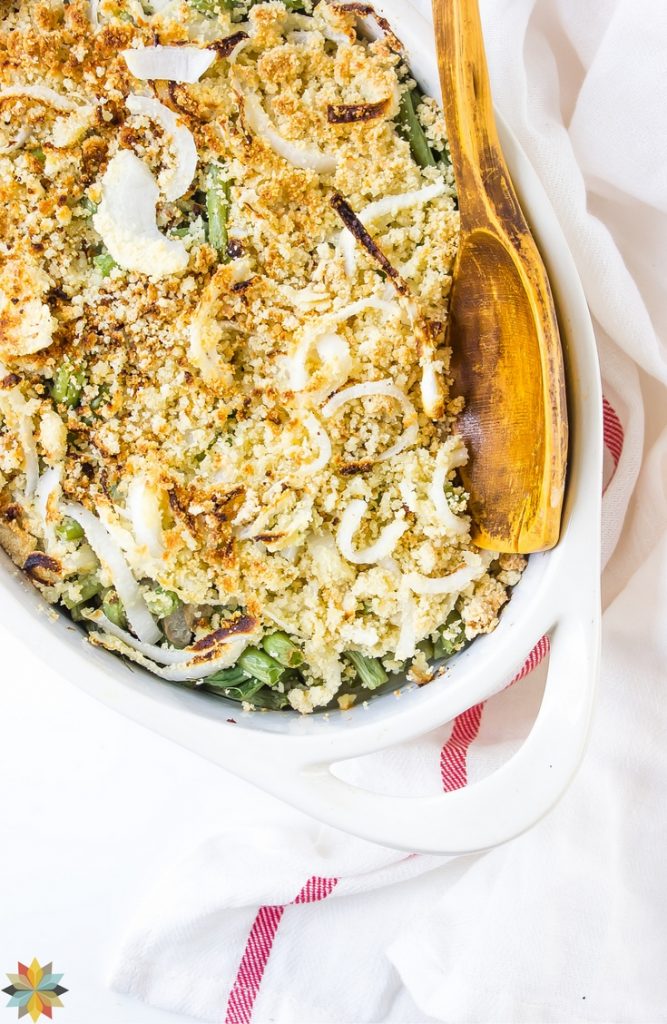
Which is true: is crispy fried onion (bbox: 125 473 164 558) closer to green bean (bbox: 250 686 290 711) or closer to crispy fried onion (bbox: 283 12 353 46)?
green bean (bbox: 250 686 290 711)

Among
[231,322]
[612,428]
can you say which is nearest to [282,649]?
[231,322]

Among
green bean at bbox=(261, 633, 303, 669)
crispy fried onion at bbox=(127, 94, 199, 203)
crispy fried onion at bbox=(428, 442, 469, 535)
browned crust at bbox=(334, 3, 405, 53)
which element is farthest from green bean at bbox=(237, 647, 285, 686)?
browned crust at bbox=(334, 3, 405, 53)

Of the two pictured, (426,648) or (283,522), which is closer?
(283,522)

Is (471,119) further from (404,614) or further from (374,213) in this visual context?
(404,614)

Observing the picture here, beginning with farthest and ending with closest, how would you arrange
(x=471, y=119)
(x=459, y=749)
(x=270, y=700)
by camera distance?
(x=459, y=749) < (x=270, y=700) < (x=471, y=119)

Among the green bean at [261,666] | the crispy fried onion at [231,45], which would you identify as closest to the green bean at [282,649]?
the green bean at [261,666]

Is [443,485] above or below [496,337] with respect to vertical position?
below

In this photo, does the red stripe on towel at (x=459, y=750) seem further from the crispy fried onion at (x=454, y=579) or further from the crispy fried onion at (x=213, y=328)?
the crispy fried onion at (x=213, y=328)
